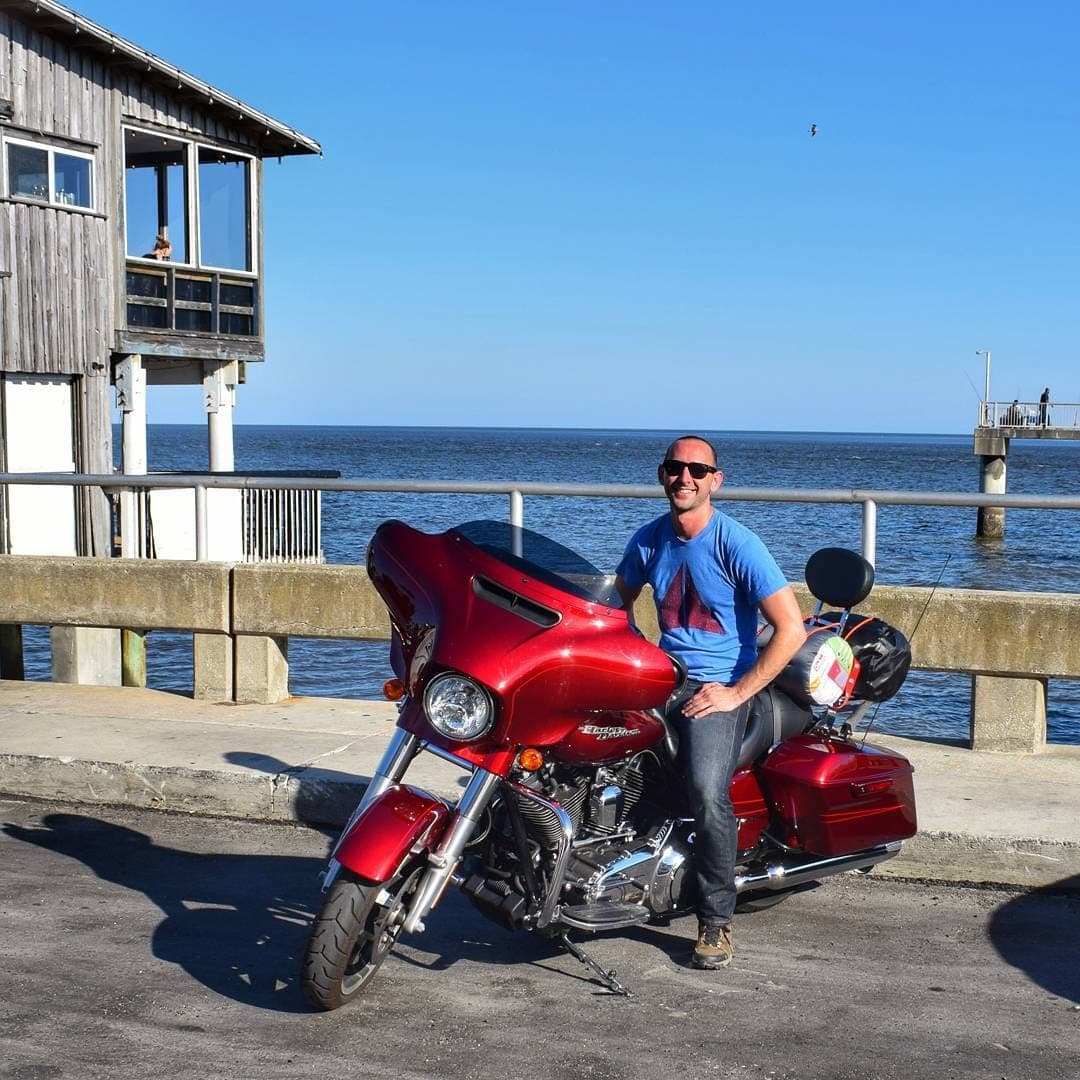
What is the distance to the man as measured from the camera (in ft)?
15.6

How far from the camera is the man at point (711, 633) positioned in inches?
188

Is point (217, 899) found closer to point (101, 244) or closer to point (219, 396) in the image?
A: point (101, 244)

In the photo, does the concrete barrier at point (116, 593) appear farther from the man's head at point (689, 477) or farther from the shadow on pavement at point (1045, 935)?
the shadow on pavement at point (1045, 935)

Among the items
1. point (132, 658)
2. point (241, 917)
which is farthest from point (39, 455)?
point (241, 917)

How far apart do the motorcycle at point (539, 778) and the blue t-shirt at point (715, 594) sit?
0.21 metres

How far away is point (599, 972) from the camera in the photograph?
4715 mm

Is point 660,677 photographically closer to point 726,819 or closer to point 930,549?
point 726,819

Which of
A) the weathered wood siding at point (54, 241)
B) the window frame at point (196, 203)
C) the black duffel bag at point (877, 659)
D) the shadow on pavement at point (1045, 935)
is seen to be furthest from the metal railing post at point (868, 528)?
the window frame at point (196, 203)

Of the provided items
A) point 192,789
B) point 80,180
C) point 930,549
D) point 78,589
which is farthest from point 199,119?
point 930,549

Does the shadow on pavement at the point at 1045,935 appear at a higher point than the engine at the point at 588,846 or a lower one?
lower

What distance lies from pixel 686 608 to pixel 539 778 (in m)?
0.84

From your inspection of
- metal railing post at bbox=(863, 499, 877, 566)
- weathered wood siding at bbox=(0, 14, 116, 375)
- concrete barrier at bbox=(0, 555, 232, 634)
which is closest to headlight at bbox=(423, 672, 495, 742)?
metal railing post at bbox=(863, 499, 877, 566)

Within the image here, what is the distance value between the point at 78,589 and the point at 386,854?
528 cm

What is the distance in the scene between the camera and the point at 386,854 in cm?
422
